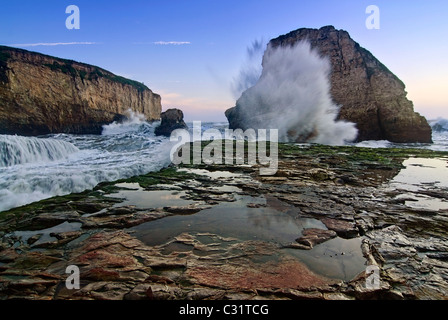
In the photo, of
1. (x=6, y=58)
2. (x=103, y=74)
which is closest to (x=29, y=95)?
(x=6, y=58)

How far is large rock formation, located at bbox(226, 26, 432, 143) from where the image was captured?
84.1 ft

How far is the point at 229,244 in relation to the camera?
322 cm

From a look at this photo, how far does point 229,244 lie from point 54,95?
4522cm

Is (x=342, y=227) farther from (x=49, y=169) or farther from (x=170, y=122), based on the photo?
(x=170, y=122)

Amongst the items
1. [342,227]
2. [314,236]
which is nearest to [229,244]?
[314,236]

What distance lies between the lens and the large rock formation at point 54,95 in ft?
97.7

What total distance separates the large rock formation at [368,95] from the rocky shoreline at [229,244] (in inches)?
979

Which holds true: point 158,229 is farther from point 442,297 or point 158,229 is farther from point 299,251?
point 442,297

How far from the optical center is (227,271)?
2.58 meters

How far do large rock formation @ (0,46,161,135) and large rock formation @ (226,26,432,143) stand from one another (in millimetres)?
42849

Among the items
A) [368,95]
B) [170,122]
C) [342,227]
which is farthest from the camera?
[170,122]

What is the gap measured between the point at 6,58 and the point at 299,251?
4388cm

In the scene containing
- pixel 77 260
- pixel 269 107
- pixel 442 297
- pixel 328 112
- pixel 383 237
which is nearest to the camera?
pixel 442 297

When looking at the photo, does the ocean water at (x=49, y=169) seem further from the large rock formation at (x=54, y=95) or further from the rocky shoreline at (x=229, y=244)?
the large rock formation at (x=54, y=95)
